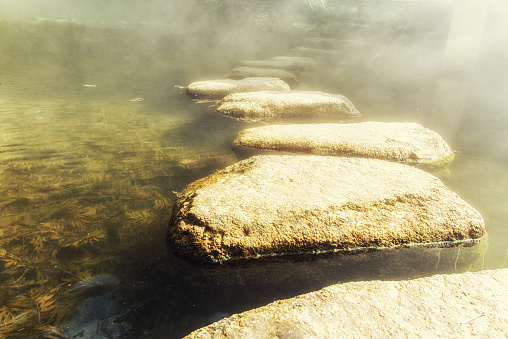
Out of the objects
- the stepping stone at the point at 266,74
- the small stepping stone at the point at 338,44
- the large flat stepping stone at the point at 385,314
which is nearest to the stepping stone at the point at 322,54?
the small stepping stone at the point at 338,44

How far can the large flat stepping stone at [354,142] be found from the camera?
3.27 m

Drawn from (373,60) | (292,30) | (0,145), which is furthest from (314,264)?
(292,30)

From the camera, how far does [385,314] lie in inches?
55.1

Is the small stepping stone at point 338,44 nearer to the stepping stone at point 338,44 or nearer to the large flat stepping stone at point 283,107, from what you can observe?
the stepping stone at point 338,44

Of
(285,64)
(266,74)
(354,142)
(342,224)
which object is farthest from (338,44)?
(342,224)

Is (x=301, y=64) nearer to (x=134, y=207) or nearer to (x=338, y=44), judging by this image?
(x=338, y=44)

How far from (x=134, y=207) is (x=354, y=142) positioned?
7.08 ft

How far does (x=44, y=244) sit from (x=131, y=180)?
2.97ft

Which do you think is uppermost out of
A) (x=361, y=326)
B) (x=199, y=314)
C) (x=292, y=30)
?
(x=292, y=30)

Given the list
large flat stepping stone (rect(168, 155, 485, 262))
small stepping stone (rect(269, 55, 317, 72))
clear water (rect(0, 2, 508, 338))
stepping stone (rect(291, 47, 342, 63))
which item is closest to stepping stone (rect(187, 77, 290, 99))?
clear water (rect(0, 2, 508, 338))

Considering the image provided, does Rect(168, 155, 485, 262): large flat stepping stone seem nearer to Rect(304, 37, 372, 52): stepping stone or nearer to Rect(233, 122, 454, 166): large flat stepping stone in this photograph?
Rect(233, 122, 454, 166): large flat stepping stone

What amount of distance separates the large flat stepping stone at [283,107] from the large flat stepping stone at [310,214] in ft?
8.06

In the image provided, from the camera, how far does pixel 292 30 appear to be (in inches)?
547

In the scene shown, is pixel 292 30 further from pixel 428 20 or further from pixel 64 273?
pixel 64 273
